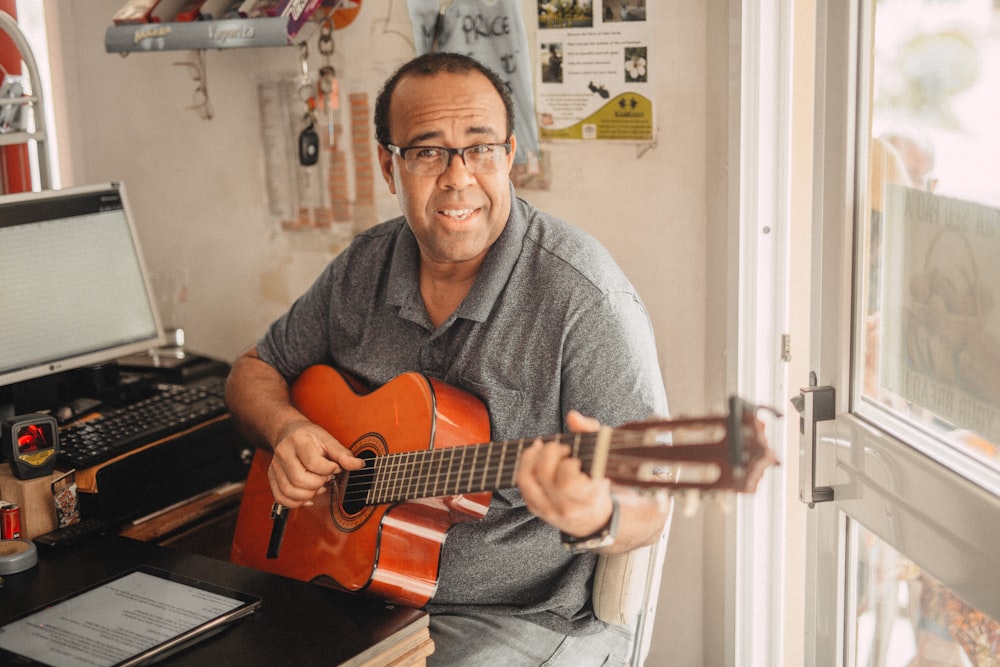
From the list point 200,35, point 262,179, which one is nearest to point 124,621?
point 200,35

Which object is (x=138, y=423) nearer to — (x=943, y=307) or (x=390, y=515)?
(x=390, y=515)

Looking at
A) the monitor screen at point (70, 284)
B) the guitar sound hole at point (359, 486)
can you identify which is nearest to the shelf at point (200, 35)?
the monitor screen at point (70, 284)

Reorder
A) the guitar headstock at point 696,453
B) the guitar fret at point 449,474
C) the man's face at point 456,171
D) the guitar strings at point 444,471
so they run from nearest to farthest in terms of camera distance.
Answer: the guitar headstock at point 696,453, the guitar strings at point 444,471, the guitar fret at point 449,474, the man's face at point 456,171

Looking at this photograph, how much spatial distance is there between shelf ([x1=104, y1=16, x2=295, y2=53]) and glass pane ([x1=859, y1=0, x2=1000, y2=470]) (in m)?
1.19

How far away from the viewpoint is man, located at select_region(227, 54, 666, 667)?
63.4 inches

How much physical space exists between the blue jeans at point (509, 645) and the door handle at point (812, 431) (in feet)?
1.34

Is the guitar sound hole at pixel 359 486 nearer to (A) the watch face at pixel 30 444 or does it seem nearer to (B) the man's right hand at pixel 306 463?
(B) the man's right hand at pixel 306 463

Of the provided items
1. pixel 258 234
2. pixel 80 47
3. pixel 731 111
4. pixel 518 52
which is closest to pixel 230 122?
pixel 258 234

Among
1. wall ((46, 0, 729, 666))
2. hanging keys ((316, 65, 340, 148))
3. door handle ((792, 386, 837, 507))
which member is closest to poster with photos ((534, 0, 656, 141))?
wall ((46, 0, 729, 666))

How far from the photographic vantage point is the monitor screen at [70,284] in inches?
79.1

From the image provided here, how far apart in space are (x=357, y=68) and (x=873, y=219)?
4.16ft

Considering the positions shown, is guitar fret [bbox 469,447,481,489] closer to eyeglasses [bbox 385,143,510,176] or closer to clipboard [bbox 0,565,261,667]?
clipboard [bbox 0,565,261,667]

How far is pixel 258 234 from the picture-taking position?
2584 millimetres

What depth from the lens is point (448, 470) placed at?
1438 mm
